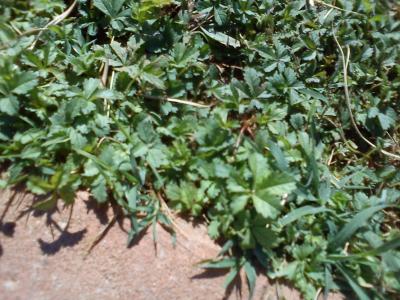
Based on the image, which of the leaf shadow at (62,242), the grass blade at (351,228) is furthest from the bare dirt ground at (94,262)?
the grass blade at (351,228)

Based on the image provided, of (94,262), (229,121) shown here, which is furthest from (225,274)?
(229,121)

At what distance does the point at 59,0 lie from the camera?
2.16 m

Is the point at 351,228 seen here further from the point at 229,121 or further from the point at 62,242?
the point at 62,242

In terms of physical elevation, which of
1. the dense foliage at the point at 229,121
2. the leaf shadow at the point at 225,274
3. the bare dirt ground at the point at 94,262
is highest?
the dense foliage at the point at 229,121

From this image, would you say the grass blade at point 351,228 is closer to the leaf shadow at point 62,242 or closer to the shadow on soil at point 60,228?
the shadow on soil at point 60,228

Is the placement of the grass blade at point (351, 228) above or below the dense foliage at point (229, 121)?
below

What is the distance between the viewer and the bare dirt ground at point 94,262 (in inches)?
66.9

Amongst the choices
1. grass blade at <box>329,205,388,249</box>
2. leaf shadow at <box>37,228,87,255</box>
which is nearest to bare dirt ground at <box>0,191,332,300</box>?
leaf shadow at <box>37,228,87,255</box>

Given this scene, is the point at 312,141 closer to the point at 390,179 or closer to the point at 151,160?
the point at 390,179

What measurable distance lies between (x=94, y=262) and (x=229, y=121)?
804 millimetres

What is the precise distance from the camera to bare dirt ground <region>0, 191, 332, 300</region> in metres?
1.70

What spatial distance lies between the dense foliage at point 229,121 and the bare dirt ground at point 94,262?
0.24 ft

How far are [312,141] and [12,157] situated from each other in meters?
1.25

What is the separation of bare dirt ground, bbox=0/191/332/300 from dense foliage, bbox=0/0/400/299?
0.07m
